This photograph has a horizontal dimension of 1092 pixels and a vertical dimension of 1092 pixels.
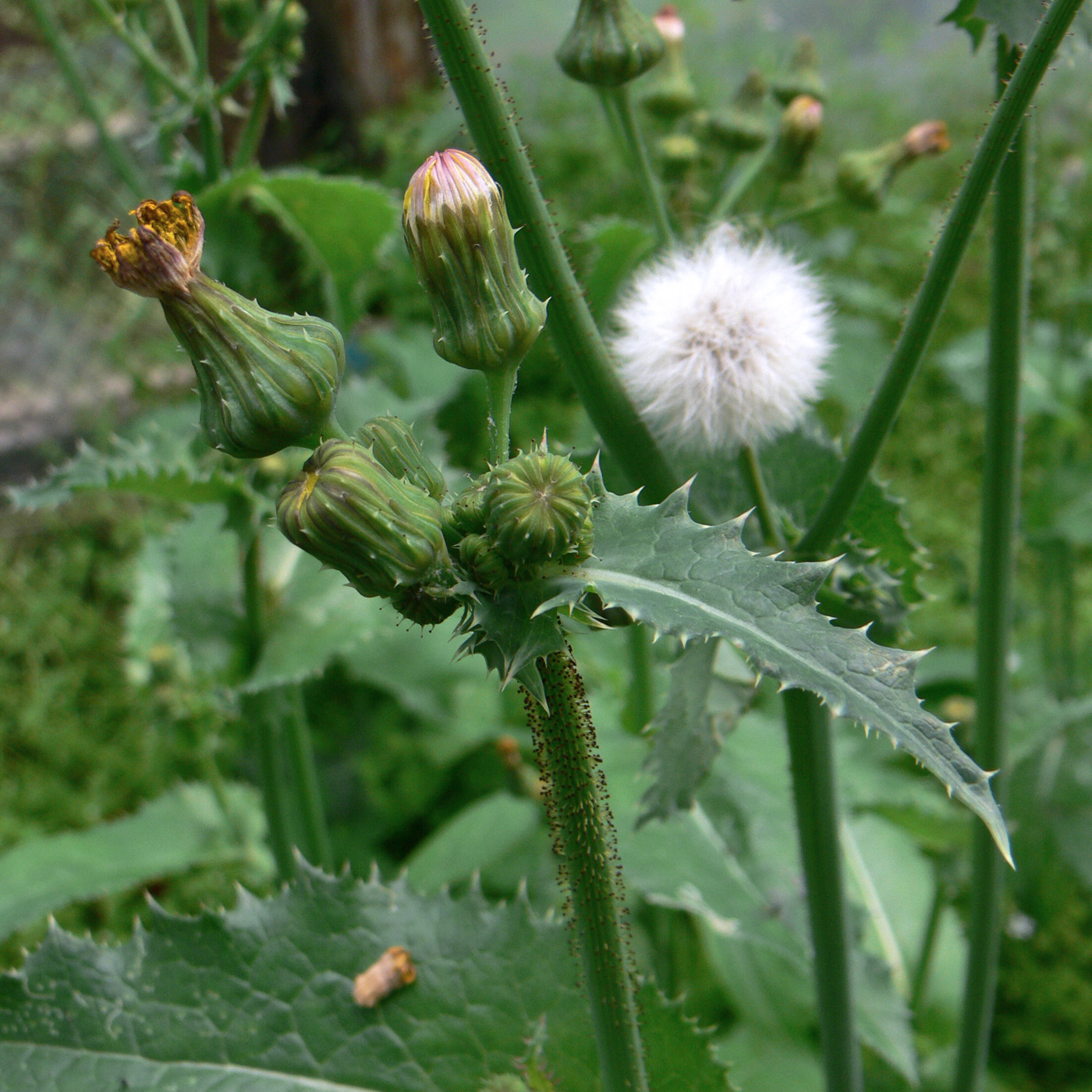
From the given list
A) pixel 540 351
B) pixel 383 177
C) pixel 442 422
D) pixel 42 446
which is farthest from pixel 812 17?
pixel 42 446

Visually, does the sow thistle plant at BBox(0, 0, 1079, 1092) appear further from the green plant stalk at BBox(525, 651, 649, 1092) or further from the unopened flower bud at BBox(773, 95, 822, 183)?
the unopened flower bud at BBox(773, 95, 822, 183)

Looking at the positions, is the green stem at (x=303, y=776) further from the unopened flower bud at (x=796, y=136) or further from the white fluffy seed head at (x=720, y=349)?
the unopened flower bud at (x=796, y=136)

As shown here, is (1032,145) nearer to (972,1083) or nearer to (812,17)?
(972,1083)

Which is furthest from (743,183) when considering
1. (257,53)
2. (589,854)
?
(589,854)

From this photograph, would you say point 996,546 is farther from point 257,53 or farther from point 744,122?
point 257,53

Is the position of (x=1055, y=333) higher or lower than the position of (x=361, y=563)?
higher

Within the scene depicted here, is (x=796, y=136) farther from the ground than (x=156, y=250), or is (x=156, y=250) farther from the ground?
(x=796, y=136)
